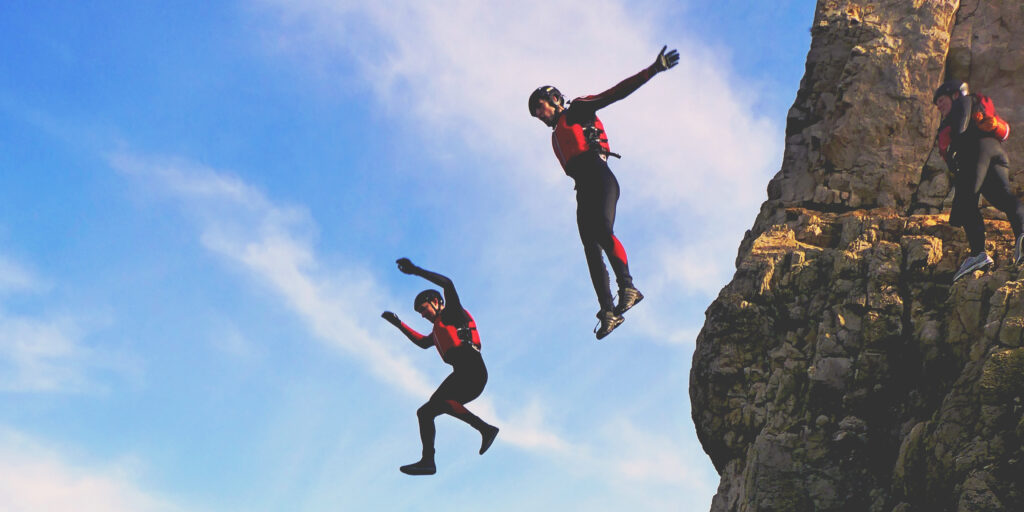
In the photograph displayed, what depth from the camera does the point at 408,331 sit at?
14.9 meters

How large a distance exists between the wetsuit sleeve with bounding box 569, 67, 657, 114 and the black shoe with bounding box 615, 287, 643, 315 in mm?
2039

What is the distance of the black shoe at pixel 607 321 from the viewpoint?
1214cm

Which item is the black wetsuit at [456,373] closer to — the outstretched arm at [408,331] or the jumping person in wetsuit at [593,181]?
the outstretched arm at [408,331]

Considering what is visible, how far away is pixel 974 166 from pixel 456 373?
715 cm

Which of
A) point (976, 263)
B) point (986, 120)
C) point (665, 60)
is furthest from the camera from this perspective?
point (976, 263)

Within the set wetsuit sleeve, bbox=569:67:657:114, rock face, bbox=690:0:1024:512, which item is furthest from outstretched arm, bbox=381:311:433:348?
rock face, bbox=690:0:1024:512

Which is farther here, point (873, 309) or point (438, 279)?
Answer: point (873, 309)

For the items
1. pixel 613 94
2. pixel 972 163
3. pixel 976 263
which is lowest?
pixel 613 94

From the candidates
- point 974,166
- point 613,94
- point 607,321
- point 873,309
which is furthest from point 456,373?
point 974,166

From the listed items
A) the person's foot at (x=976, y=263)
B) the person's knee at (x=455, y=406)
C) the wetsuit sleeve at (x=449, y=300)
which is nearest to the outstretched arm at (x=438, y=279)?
the wetsuit sleeve at (x=449, y=300)

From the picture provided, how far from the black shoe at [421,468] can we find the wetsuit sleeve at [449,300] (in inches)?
69.4

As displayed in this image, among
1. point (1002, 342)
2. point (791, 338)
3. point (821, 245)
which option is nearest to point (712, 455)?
point (791, 338)

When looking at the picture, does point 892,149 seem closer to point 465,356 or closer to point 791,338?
point 791,338

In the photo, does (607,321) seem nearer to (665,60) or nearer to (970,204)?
(665,60)
